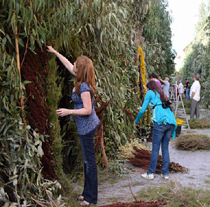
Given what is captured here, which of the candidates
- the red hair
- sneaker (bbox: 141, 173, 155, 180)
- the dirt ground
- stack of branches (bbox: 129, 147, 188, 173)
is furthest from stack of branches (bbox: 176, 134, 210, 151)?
the red hair

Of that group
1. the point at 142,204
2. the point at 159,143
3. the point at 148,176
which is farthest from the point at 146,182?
the point at 142,204

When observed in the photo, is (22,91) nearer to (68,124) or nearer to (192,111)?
(68,124)

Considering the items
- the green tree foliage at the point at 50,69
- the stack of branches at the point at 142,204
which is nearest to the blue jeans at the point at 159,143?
the green tree foliage at the point at 50,69

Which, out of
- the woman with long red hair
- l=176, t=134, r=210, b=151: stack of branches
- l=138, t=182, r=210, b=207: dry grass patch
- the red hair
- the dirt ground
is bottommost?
the dirt ground

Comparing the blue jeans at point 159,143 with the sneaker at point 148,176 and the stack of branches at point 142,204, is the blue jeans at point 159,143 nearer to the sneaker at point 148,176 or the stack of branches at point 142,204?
the sneaker at point 148,176

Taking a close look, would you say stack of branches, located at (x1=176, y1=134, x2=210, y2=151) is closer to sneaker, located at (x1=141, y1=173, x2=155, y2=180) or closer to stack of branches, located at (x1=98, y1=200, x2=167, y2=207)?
sneaker, located at (x1=141, y1=173, x2=155, y2=180)

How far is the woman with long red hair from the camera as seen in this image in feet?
12.8

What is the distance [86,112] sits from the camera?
3910 mm

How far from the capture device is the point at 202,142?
805 cm

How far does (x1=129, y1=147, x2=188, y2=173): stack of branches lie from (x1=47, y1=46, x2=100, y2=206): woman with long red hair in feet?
6.77

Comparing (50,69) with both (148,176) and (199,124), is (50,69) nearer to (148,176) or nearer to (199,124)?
(148,176)

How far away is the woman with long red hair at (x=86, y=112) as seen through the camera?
154 inches

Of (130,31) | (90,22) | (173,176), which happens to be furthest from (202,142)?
(90,22)

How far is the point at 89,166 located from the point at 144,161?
2324 millimetres
